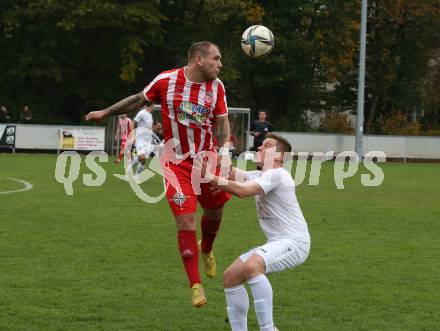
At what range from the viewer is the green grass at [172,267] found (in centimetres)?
782

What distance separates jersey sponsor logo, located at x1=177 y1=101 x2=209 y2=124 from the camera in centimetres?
859

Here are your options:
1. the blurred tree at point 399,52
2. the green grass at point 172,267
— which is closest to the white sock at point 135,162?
the green grass at point 172,267

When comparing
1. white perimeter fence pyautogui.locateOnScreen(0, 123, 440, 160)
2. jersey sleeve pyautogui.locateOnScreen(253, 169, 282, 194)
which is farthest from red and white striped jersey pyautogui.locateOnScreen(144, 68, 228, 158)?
white perimeter fence pyautogui.locateOnScreen(0, 123, 440, 160)

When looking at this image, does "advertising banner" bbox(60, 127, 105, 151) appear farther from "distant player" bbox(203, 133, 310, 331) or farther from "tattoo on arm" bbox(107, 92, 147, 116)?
"distant player" bbox(203, 133, 310, 331)

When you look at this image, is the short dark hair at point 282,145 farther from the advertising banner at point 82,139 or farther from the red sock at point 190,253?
the advertising banner at point 82,139

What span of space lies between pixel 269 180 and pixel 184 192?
5.36 feet

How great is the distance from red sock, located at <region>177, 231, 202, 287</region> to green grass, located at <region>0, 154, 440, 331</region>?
0.37 meters

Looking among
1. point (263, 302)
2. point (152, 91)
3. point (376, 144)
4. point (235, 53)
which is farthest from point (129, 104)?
point (235, 53)

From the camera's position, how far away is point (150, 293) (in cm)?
877

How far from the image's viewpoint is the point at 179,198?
848cm

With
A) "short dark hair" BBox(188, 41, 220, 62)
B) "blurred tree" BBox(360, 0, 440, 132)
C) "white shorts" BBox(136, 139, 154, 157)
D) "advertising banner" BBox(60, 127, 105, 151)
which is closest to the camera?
"short dark hair" BBox(188, 41, 220, 62)

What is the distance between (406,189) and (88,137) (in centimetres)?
1876

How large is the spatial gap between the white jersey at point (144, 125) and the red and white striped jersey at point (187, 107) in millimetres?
12408

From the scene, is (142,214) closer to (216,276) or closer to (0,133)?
(216,276)
